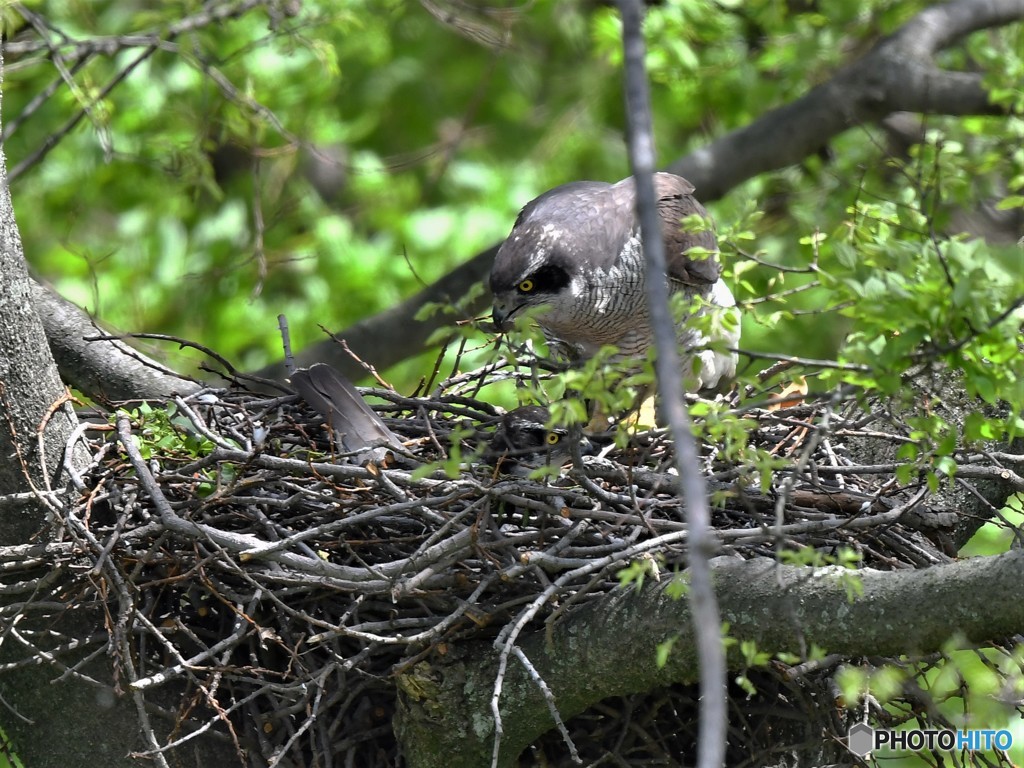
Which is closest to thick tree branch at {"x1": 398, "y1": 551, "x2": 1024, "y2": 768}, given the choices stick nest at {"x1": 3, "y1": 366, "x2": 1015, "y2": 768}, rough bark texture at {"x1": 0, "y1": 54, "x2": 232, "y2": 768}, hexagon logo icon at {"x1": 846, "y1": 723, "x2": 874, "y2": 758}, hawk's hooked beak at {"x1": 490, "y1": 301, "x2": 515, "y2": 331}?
stick nest at {"x1": 3, "y1": 366, "x2": 1015, "y2": 768}

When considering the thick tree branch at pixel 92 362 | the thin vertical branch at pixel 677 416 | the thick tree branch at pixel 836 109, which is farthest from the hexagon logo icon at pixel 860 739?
the thick tree branch at pixel 836 109

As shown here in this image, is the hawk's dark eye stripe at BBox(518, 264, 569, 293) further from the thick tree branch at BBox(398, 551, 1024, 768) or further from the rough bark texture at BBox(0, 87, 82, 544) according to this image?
the rough bark texture at BBox(0, 87, 82, 544)

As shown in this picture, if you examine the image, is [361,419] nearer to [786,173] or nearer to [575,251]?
[575,251]

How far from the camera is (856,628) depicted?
271 centimetres

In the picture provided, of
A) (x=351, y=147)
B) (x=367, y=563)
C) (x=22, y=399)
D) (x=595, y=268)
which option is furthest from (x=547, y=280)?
(x=351, y=147)

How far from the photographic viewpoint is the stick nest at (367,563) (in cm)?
304

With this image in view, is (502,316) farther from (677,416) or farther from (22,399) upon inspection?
(677,416)

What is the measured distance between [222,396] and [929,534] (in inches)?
89.2

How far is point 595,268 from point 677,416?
2885mm

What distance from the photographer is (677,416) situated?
Answer: 155 cm

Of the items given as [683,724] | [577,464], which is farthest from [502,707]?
[577,464]

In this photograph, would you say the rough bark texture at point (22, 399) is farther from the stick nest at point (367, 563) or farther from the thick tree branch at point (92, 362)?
the thick tree branch at point (92, 362)

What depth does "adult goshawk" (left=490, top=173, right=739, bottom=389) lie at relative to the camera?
4219 millimetres

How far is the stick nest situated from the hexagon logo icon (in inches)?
2.0
